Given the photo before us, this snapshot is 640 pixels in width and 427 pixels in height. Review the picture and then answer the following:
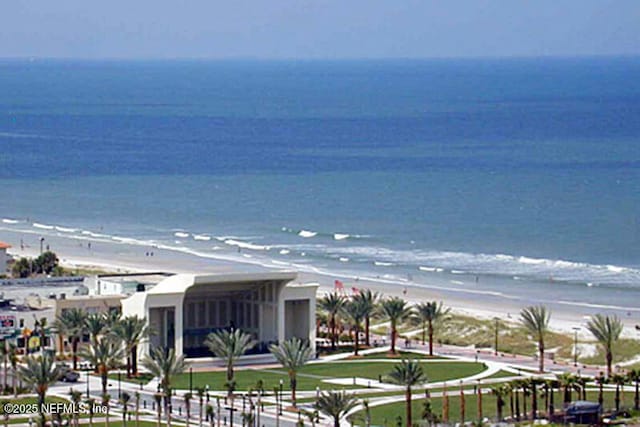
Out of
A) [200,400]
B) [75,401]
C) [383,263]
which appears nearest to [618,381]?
[200,400]

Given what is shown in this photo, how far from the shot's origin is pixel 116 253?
128750 millimetres

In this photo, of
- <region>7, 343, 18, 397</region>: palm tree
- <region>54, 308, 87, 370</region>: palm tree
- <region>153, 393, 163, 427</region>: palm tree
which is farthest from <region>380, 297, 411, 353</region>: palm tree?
<region>153, 393, 163, 427</region>: palm tree

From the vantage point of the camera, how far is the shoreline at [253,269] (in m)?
102

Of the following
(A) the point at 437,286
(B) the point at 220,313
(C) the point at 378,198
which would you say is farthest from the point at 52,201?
(B) the point at 220,313

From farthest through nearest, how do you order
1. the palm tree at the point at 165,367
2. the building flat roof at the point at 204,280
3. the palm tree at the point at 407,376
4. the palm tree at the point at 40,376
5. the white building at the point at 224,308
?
the building flat roof at the point at 204,280 → the white building at the point at 224,308 → the palm tree at the point at 165,367 → the palm tree at the point at 407,376 → the palm tree at the point at 40,376

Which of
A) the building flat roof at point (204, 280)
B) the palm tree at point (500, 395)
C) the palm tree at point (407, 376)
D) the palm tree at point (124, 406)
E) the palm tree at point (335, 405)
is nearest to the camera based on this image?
the palm tree at point (335, 405)

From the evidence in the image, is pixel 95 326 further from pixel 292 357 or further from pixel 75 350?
pixel 292 357

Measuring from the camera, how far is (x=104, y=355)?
72.9 metres

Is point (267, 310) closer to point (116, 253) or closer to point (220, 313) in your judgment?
point (220, 313)

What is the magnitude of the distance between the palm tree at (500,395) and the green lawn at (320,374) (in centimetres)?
638

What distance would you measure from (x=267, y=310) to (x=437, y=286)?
A: 2980cm

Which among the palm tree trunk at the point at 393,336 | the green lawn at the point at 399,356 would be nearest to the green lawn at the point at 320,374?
the green lawn at the point at 399,356

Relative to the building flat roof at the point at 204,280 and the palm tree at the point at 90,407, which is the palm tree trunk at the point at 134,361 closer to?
the building flat roof at the point at 204,280

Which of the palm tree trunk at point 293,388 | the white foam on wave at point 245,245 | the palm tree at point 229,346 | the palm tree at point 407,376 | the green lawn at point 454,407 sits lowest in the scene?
the green lawn at point 454,407
